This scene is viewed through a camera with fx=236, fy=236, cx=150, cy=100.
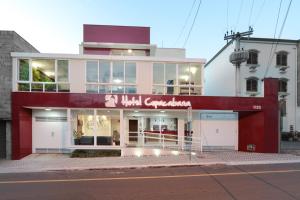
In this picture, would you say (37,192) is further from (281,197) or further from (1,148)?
(1,148)

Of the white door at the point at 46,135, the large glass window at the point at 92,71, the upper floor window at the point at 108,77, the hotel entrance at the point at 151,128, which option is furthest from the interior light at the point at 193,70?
the white door at the point at 46,135

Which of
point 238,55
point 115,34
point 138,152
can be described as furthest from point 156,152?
point 238,55

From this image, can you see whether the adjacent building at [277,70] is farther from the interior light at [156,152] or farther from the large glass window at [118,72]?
the large glass window at [118,72]

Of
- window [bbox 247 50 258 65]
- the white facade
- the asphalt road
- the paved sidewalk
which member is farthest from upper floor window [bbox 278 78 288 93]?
the asphalt road

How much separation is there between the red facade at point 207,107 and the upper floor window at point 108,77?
0.84 m

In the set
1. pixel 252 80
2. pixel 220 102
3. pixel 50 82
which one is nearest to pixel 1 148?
pixel 50 82

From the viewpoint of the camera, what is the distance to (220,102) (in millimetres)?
15969

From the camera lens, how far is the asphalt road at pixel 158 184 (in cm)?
715

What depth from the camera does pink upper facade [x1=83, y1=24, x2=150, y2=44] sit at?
23.5 metres

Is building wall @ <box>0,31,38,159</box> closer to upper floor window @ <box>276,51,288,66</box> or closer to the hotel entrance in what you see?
the hotel entrance

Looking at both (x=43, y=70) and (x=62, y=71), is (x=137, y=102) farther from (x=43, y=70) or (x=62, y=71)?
(x=43, y=70)

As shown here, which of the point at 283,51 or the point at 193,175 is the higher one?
the point at 283,51

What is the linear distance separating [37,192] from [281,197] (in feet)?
24.5

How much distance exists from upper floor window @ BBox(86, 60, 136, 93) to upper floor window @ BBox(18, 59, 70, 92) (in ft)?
5.05
